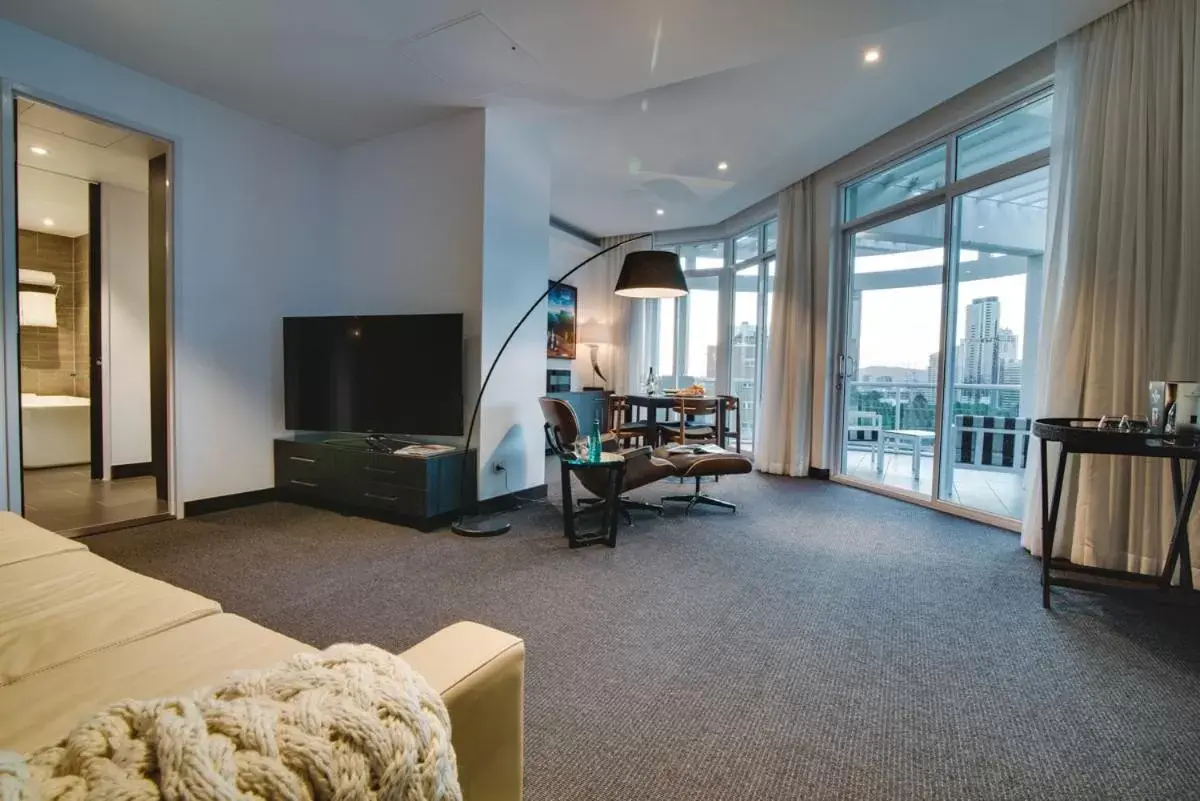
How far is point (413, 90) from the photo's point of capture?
335cm

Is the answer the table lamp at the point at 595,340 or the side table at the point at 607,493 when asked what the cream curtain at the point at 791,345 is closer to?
the table lamp at the point at 595,340

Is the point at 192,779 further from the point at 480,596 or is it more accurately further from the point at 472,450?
the point at 472,450

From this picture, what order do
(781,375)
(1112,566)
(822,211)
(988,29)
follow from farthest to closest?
(781,375), (822,211), (988,29), (1112,566)

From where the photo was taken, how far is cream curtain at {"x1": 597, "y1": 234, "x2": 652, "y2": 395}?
729 cm

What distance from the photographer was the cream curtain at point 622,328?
287 inches

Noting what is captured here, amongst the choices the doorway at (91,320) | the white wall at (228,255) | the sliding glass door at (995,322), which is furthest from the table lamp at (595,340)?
the doorway at (91,320)

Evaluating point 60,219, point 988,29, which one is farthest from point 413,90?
point 60,219

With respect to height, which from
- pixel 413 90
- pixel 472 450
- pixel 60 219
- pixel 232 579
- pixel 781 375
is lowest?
pixel 232 579

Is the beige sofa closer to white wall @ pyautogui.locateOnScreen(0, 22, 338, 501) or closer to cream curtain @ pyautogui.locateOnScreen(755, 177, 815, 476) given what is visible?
white wall @ pyautogui.locateOnScreen(0, 22, 338, 501)

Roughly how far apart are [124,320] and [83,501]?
1.68 metres

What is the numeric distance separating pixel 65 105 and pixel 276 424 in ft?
7.27

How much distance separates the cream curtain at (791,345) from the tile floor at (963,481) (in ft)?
1.83

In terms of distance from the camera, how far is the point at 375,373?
12.1 ft

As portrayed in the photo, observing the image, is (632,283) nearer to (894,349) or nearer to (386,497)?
(386,497)
